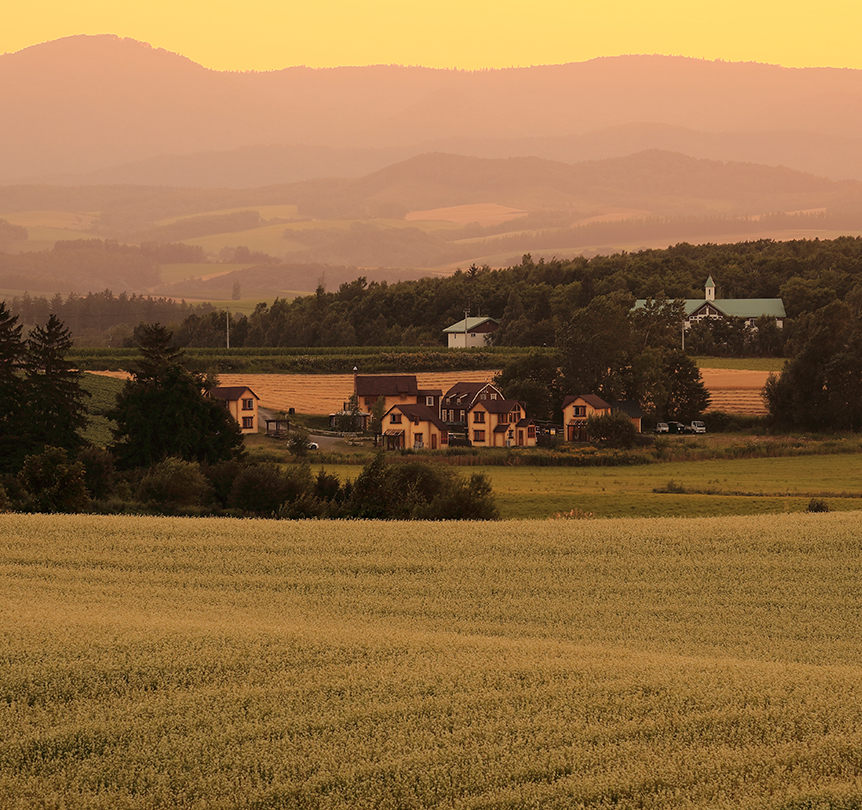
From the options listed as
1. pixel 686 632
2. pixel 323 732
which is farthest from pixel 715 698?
pixel 686 632

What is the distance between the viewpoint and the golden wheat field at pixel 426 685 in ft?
29.4

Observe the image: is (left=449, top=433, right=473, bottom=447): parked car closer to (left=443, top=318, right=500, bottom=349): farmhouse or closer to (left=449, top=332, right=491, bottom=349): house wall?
(left=443, top=318, right=500, bottom=349): farmhouse

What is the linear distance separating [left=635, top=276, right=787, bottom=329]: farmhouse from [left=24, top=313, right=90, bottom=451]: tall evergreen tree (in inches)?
4220

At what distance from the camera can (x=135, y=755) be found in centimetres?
958

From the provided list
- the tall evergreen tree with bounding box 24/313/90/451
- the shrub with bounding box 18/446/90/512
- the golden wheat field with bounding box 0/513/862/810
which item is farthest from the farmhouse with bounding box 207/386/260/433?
the golden wheat field with bounding box 0/513/862/810

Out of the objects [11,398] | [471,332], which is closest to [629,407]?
[11,398]

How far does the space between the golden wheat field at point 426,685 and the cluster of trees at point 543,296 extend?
4232 inches

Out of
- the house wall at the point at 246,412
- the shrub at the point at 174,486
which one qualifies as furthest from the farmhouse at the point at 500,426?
the shrub at the point at 174,486

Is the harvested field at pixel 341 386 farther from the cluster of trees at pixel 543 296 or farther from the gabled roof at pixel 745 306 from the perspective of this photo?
the gabled roof at pixel 745 306

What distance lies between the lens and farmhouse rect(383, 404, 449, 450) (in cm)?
7362

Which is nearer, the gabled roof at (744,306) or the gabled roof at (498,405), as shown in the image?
the gabled roof at (498,405)

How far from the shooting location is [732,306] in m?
148

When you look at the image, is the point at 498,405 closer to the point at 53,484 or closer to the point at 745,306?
the point at 53,484

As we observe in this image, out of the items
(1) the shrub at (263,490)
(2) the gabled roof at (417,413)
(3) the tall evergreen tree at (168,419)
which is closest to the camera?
(1) the shrub at (263,490)
